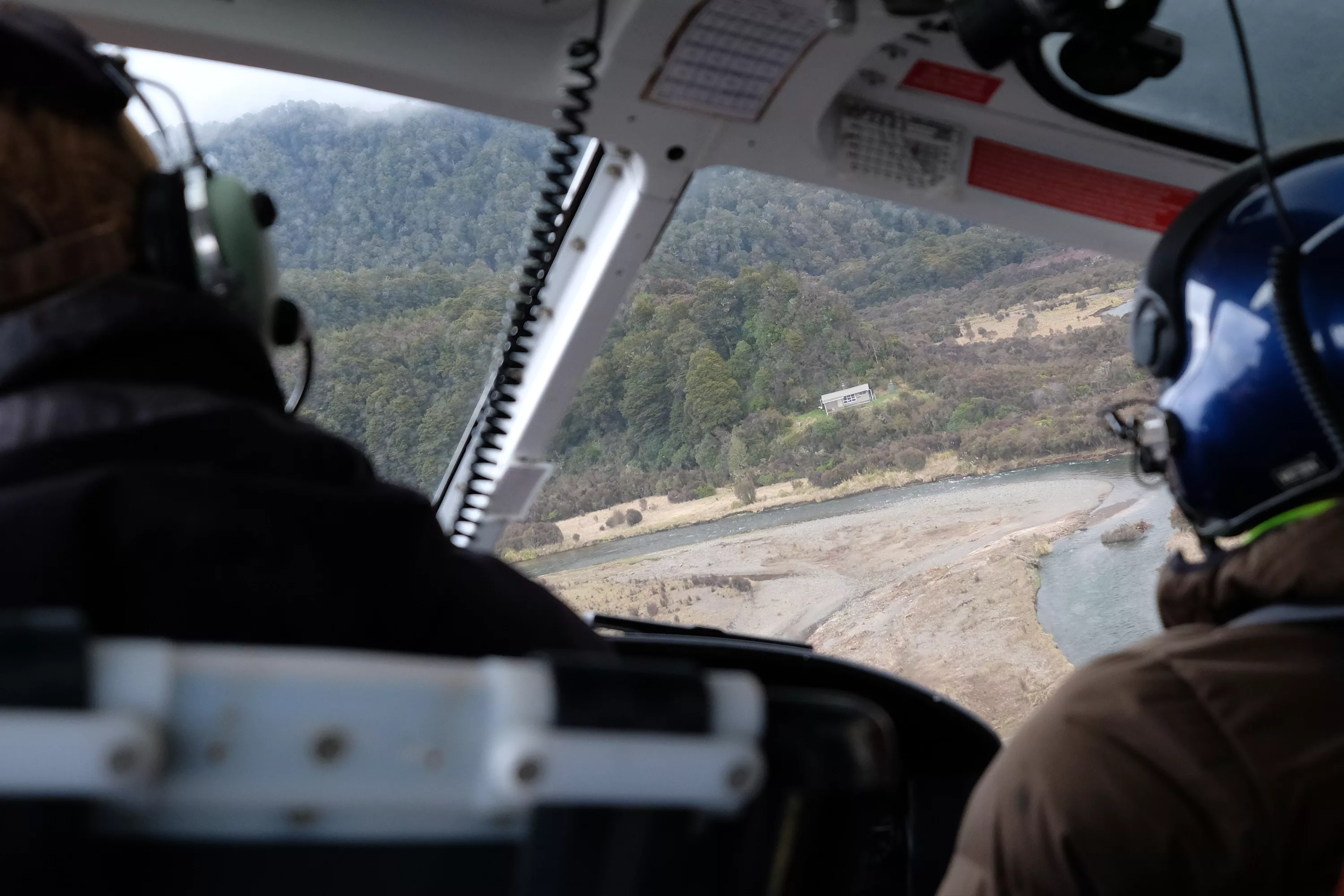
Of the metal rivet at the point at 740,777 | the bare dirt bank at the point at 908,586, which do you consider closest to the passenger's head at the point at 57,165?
the metal rivet at the point at 740,777

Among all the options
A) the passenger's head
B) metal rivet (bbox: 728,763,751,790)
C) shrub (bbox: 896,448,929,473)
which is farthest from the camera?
shrub (bbox: 896,448,929,473)

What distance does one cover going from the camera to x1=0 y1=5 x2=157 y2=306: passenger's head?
815 millimetres

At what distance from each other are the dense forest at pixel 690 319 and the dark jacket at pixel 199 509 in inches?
40.3

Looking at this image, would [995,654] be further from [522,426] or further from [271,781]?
[271,781]

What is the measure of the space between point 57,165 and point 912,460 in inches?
84.0

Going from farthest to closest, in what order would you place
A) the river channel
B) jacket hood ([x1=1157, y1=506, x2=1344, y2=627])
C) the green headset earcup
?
1. the river channel
2. jacket hood ([x1=1157, y1=506, x2=1344, y2=627])
3. the green headset earcup

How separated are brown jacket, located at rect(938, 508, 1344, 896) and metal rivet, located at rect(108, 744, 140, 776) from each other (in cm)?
94

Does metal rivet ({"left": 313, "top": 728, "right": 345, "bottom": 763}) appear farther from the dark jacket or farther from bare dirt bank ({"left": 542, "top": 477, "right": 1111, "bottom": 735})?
bare dirt bank ({"left": 542, "top": 477, "right": 1111, "bottom": 735})

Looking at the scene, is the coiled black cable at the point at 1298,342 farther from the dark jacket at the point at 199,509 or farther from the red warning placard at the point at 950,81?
the dark jacket at the point at 199,509

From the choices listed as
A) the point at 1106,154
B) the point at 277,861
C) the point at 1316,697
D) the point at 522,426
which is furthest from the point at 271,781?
the point at 1106,154

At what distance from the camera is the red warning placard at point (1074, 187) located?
2.20 metres

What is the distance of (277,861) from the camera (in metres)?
0.50

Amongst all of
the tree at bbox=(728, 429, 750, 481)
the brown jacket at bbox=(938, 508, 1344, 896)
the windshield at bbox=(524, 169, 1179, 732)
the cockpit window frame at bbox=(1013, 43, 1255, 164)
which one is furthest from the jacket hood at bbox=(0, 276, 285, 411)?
the tree at bbox=(728, 429, 750, 481)

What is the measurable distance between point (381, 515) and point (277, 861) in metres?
0.21
